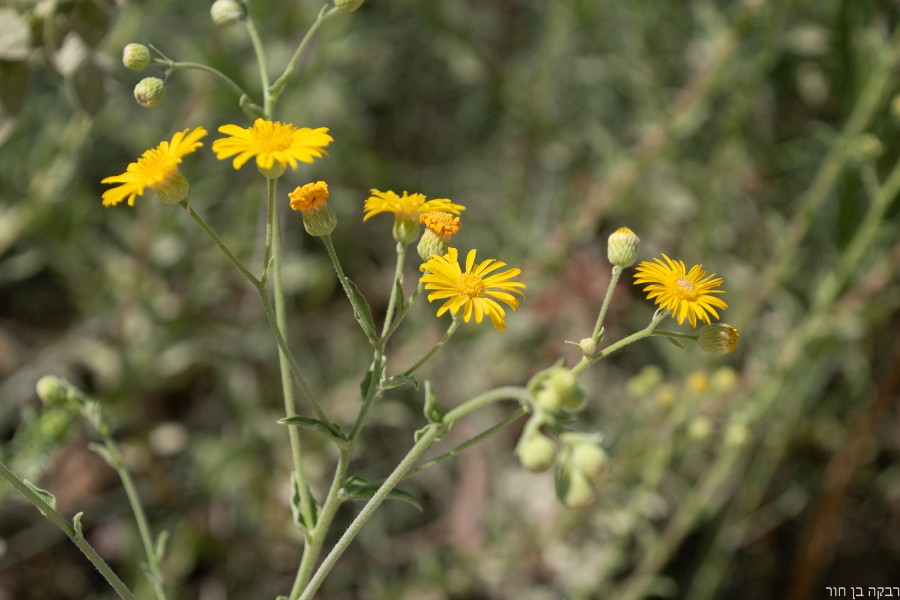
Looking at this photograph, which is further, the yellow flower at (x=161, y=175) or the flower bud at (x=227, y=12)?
the flower bud at (x=227, y=12)

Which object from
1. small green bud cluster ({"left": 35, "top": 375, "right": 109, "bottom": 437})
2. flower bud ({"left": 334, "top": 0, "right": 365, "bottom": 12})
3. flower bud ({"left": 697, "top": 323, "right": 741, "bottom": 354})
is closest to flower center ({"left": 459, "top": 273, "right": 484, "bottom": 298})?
flower bud ({"left": 697, "top": 323, "right": 741, "bottom": 354})

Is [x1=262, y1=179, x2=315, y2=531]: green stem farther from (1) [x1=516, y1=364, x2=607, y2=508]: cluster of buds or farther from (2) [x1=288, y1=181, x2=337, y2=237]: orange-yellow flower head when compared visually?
(1) [x1=516, y1=364, x2=607, y2=508]: cluster of buds

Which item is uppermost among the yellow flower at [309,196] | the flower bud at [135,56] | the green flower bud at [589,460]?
the flower bud at [135,56]

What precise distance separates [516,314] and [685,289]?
191 cm

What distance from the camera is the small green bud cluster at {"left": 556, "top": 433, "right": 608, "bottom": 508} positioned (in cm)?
102

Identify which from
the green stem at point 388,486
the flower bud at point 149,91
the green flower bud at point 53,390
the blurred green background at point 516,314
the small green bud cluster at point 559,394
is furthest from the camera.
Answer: the blurred green background at point 516,314

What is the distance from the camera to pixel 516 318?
3.12 m

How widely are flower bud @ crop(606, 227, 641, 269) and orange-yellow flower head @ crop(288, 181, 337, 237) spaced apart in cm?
41

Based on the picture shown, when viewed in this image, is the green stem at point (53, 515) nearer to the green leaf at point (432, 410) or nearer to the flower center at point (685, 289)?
the green leaf at point (432, 410)

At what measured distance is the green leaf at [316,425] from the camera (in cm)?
115

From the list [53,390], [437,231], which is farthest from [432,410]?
[53,390]

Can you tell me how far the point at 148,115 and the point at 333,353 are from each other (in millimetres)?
1162

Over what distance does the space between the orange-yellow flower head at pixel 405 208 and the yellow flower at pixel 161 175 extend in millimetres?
267

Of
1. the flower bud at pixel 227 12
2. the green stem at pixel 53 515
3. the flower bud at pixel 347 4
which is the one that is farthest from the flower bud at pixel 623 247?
the green stem at pixel 53 515
